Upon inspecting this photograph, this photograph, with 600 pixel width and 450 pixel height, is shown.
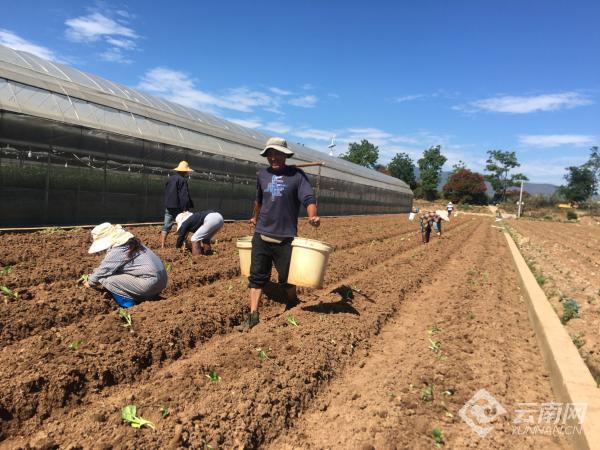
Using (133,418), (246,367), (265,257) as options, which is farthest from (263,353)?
(133,418)

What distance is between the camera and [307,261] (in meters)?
4.48

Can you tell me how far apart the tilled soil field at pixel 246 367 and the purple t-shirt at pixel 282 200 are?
1.02 meters

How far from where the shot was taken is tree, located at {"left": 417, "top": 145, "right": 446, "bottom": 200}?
77.8 meters

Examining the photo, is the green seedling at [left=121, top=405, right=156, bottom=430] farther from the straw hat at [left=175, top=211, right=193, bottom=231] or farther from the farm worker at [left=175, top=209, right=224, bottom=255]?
the straw hat at [left=175, top=211, right=193, bottom=231]

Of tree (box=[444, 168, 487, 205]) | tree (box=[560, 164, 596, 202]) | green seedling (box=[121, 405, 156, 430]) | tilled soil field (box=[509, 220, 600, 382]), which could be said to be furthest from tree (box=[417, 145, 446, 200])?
green seedling (box=[121, 405, 156, 430])

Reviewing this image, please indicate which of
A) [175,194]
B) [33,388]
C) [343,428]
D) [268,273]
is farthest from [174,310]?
[175,194]

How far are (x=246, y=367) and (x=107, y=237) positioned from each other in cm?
205

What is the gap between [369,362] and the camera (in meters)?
3.96

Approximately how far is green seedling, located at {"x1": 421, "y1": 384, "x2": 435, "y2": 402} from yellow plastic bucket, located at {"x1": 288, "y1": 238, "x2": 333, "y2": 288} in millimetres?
1616

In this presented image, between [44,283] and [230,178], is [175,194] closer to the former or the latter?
[44,283]

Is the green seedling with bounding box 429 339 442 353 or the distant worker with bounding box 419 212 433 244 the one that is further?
the distant worker with bounding box 419 212 433 244

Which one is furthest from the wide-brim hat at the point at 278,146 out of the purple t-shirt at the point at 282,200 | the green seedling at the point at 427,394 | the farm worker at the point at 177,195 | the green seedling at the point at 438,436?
the farm worker at the point at 177,195

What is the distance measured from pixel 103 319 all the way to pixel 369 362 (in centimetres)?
250

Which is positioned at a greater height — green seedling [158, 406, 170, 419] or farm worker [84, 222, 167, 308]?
farm worker [84, 222, 167, 308]
